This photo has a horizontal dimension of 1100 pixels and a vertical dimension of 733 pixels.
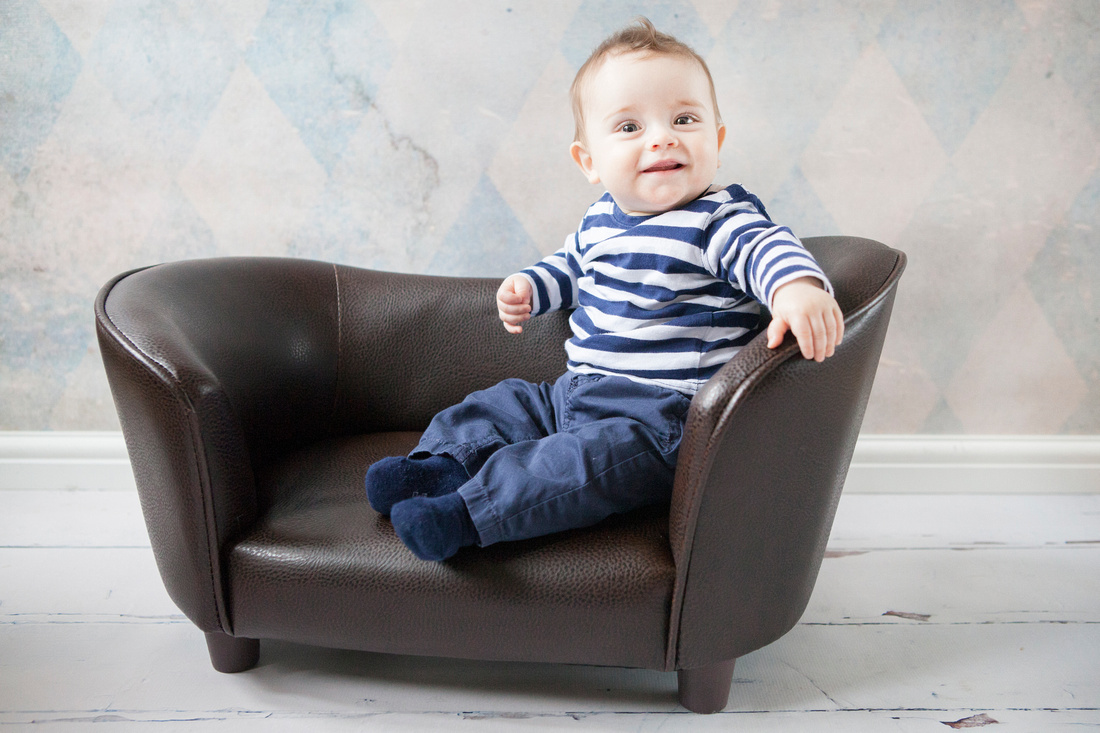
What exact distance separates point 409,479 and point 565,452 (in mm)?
203

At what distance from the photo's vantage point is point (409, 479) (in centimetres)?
97

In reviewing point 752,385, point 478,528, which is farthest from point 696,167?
point 478,528

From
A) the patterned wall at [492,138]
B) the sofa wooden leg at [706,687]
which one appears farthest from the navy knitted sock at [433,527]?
the patterned wall at [492,138]

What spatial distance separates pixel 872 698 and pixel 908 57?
3.89 ft

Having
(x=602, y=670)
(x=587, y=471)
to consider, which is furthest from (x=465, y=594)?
(x=602, y=670)

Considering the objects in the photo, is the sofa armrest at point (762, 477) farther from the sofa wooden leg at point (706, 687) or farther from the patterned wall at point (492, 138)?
the patterned wall at point (492, 138)

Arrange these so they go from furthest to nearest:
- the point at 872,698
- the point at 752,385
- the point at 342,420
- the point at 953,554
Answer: the point at 953,554, the point at 342,420, the point at 872,698, the point at 752,385

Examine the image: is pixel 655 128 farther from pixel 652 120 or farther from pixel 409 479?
pixel 409 479

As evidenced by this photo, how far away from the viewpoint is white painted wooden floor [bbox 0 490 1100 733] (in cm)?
97

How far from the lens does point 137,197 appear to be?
1563mm

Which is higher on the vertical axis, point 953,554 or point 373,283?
point 373,283

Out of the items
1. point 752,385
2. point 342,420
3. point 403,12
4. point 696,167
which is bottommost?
point 342,420

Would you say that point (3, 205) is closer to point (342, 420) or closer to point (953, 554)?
point (342, 420)

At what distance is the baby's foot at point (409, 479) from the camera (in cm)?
95
